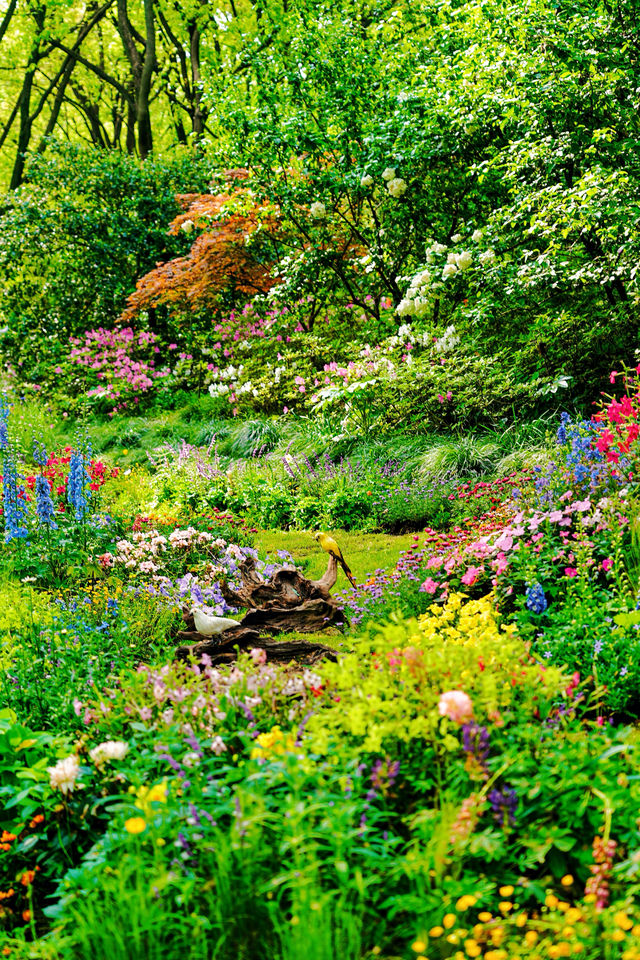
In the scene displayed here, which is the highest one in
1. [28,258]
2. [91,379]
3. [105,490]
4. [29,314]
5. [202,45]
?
[202,45]

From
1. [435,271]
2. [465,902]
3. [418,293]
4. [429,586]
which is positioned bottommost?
[465,902]

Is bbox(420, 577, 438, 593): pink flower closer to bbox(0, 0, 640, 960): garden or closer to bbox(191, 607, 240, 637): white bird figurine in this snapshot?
bbox(0, 0, 640, 960): garden

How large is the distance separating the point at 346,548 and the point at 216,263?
262 inches

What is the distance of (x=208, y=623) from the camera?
14.1 feet

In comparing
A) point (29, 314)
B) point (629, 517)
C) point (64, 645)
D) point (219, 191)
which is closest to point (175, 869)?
point (64, 645)

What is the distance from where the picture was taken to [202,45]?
1859cm

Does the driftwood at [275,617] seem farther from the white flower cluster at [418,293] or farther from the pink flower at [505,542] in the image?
the white flower cluster at [418,293]

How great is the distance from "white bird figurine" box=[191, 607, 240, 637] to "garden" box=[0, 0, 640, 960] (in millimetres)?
14

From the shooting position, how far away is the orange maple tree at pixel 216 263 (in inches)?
407

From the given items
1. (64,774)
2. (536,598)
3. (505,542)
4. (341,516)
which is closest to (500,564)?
(505,542)

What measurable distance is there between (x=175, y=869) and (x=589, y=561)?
233 centimetres

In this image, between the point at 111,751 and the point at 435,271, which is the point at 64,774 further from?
the point at 435,271

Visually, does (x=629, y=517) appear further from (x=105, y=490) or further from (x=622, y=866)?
(x=105, y=490)

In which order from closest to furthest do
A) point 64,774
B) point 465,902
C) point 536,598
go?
point 465,902
point 64,774
point 536,598
